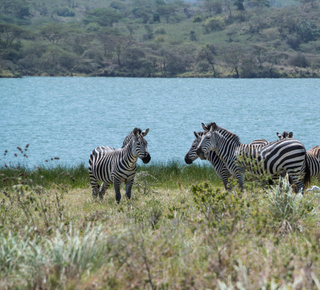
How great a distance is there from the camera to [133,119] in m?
45.8

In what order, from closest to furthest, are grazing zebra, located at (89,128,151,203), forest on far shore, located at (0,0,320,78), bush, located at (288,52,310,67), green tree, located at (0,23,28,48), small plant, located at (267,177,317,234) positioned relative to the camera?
small plant, located at (267,177,317,234) < grazing zebra, located at (89,128,151,203) < green tree, located at (0,23,28,48) < forest on far shore, located at (0,0,320,78) < bush, located at (288,52,310,67)

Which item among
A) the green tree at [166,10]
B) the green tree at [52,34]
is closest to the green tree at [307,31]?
the green tree at [166,10]

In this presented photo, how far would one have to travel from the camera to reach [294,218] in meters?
6.45

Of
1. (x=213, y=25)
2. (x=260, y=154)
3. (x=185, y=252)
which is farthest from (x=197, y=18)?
(x=185, y=252)

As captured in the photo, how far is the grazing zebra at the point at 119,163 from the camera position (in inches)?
350

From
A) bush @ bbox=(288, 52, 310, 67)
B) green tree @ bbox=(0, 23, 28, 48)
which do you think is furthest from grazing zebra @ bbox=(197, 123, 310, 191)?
bush @ bbox=(288, 52, 310, 67)

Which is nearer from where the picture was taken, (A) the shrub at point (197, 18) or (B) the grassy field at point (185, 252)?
(B) the grassy field at point (185, 252)

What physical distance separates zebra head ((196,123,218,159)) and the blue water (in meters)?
6.37

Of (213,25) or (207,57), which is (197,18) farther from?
(207,57)

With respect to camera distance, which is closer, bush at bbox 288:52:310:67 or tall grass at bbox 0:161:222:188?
tall grass at bbox 0:161:222:188

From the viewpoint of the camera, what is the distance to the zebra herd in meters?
8.52

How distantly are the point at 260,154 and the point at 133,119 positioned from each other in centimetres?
3734

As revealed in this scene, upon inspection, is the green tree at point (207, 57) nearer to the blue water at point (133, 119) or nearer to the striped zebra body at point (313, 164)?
the blue water at point (133, 119)

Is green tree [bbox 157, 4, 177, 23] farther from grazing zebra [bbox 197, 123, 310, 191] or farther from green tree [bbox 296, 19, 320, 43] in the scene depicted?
grazing zebra [bbox 197, 123, 310, 191]
